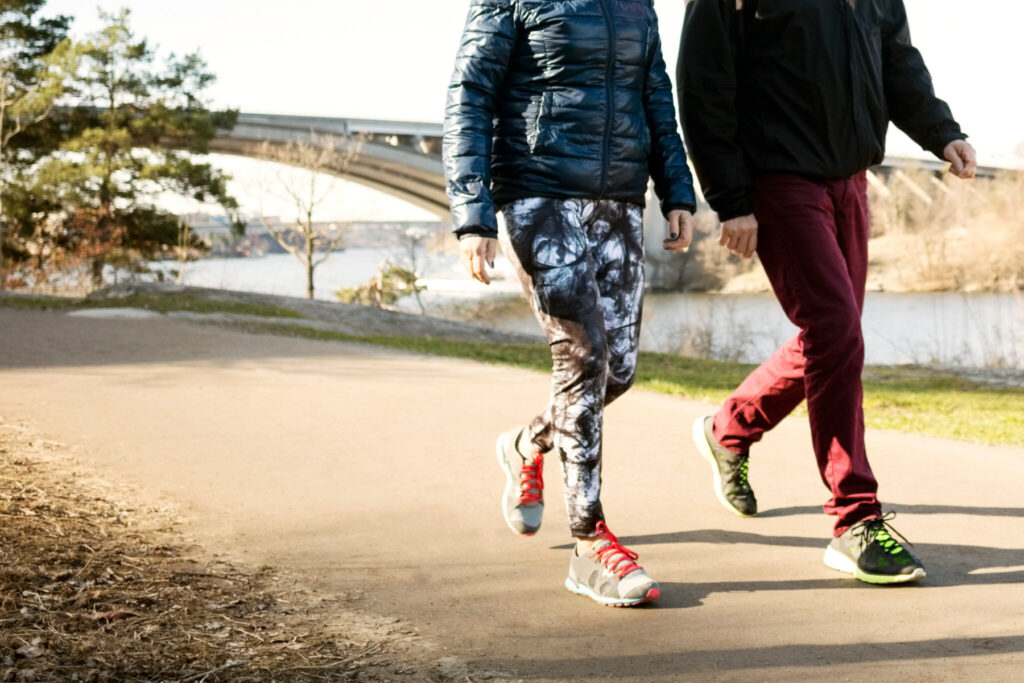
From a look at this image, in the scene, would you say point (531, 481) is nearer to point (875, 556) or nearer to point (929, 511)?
point (875, 556)

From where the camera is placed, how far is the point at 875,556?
3545mm

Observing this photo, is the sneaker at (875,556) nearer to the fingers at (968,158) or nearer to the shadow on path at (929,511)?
the shadow on path at (929,511)

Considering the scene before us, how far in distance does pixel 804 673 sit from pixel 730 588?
766 millimetres

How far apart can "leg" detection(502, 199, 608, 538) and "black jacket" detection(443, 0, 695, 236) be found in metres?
0.09

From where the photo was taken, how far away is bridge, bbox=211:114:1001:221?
120 ft

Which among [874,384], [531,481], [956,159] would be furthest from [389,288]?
[956,159]

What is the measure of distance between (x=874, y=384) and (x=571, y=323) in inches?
329

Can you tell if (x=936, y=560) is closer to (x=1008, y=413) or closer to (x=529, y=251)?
(x=529, y=251)

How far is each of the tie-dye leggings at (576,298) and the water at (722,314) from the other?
5.42 meters

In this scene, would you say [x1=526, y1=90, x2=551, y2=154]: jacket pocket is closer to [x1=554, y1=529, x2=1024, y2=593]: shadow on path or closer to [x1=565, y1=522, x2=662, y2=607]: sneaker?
[x1=565, y1=522, x2=662, y2=607]: sneaker

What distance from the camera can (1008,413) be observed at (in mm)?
8148

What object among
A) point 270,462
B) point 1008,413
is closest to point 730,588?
point 270,462

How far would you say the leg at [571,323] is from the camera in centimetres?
345

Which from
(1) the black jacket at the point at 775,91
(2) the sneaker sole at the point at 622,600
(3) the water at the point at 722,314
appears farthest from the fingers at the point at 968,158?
(3) the water at the point at 722,314
